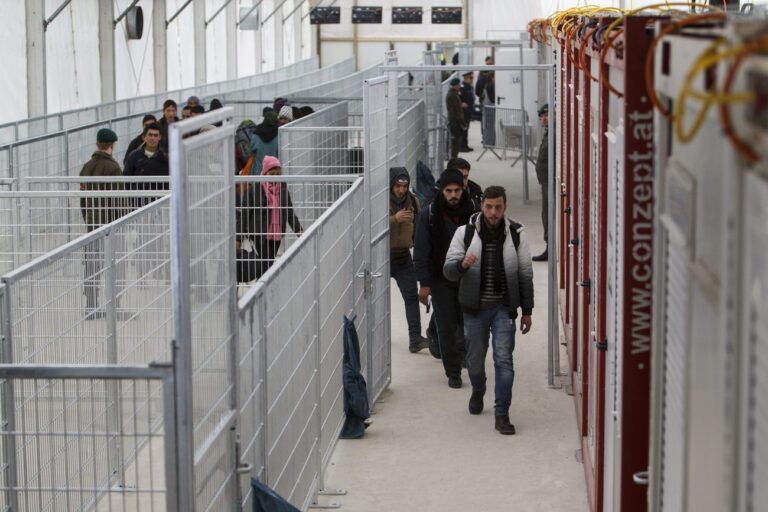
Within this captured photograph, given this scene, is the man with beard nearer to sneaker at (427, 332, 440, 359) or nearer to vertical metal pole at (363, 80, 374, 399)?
vertical metal pole at (363, 80, 374, 399)

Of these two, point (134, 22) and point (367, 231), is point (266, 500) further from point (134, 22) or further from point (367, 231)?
point (134, 22)

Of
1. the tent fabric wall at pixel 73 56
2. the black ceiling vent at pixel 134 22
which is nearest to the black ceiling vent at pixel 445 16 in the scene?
the black ceiling vent at pixel 134 22

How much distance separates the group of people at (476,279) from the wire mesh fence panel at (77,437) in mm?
2140

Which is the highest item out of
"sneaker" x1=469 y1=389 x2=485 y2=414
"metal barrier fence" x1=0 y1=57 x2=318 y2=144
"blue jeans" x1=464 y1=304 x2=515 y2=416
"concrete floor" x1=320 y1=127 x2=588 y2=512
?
"metal barrier fence" x1=0 y1=57 x2=318 y2=144

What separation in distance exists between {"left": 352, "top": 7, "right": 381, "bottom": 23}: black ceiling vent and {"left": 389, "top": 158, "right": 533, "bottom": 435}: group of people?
2564 centimetres

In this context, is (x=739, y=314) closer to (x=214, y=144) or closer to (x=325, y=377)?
(x=214, y=144)

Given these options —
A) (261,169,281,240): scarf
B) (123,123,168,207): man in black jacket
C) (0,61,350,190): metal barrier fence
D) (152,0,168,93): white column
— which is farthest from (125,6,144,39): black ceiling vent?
(261,169,281,240): scarf

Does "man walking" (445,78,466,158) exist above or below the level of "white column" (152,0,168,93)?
below

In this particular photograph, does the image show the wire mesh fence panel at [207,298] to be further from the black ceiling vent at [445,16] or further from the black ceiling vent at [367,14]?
the black ceiling vent at [445,16]

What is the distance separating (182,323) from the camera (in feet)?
12.8

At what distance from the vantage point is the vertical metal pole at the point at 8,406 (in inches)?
203

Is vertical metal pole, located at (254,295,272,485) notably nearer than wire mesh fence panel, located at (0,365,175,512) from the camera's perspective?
No

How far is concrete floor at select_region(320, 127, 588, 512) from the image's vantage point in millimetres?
7477

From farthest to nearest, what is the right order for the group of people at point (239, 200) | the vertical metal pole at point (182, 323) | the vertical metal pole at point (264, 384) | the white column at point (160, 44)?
the white column at point (160, 44), the group of people at point (239, 200), the vertical metal pole at point (264, 384), the vertical metal pole at point (182, 323)
